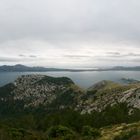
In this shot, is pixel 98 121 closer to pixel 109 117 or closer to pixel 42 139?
pixel 109 117

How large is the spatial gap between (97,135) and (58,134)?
29.6ft

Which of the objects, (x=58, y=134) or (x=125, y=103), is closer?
(x=58, y=134)

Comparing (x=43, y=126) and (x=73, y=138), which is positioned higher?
(x=73, y=138)

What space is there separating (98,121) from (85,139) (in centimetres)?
5793

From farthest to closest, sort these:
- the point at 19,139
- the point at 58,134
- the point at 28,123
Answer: the point at 28,123 → the point at 58,134 → the point at 19,139

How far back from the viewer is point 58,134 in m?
72.9

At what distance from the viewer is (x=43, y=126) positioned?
129875 mm

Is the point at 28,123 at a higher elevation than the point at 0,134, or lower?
lower

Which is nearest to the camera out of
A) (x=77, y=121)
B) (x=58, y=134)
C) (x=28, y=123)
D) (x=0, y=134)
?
(x=0, y=134)

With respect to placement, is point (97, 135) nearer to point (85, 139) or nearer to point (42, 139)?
point (85, 139)

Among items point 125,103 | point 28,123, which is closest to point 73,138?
point 28,123

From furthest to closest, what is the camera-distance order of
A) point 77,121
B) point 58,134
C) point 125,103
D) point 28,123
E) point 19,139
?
1. point 125,103
2. point 28,123
3. point 77,121
4. point 58,134
5. point 19,139

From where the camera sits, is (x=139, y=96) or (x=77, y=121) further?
(x=139, y=96)

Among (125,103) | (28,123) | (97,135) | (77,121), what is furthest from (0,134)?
(125,103)
